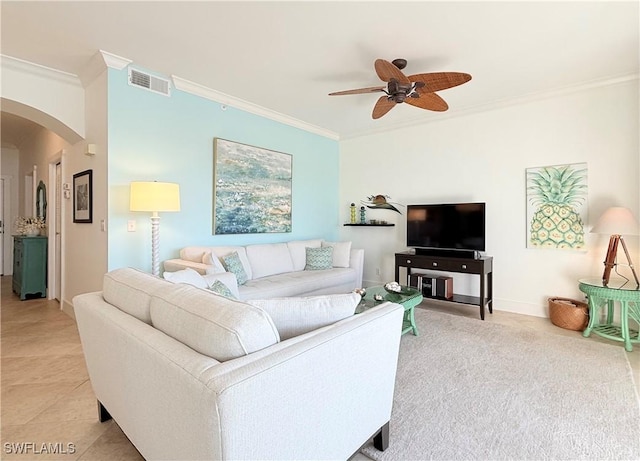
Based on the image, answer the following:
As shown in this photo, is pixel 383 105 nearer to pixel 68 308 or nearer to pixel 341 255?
pixel 341 255

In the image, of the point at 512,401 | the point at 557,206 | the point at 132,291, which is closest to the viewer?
the point at 132,291

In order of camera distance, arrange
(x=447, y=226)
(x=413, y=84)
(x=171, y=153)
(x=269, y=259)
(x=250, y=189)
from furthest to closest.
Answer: (x=250, y=189), (x=447, y=226), (x=269, y=259), (x=171, y=153), (x=413, y=84)

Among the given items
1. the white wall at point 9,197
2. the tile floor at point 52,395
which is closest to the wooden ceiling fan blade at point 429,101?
the tile floor at point 52,395

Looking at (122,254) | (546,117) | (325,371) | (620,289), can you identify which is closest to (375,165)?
(546,117)

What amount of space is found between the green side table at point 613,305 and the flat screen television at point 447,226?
1.12 m

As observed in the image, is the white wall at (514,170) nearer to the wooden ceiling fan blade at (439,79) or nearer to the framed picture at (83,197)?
the wooden ceiling fan blade at (439,79)

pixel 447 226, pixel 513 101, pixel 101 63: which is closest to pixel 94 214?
pixel 101 63

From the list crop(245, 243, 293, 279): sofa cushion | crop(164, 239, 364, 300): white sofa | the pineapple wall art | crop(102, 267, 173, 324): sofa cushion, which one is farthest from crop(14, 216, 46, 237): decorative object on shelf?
the pineapple wall art

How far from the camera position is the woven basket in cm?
332

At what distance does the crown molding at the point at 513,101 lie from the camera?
3357 millimetres

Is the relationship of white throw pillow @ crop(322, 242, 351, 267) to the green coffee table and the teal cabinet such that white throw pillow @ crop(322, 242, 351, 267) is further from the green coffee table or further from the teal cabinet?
the teal cabinet

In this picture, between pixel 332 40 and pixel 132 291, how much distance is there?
241 centimetres

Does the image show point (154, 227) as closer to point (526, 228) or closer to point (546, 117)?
point (526, 228)

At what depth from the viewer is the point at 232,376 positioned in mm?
885
